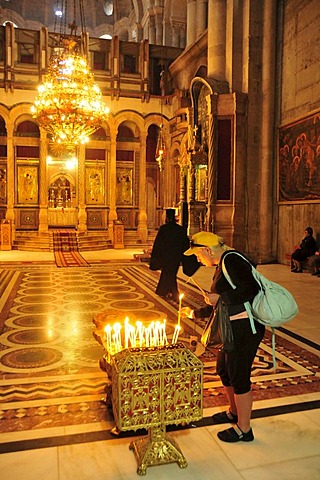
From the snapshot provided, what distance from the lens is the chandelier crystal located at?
12.0 metres

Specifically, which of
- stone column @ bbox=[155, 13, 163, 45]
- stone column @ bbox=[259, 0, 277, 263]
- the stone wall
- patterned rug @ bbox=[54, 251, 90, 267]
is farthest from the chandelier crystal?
stone column @ bbox=[155, 13, 163, 45]

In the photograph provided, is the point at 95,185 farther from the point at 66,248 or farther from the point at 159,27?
the point at 159,27

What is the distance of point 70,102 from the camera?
11.9 meters

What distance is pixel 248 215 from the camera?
13.5 metres

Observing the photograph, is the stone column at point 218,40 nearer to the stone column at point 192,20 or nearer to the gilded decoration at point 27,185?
the stone column at point 192,20

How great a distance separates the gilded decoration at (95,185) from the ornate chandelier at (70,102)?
783 centimetres

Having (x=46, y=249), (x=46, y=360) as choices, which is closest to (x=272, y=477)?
(x=46, y=360)

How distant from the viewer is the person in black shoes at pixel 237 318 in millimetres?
2691

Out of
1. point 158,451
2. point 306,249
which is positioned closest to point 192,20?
point 306,249

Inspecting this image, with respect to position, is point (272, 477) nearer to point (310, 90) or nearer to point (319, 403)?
point (319, 403)

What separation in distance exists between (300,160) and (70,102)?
6415 millimetres

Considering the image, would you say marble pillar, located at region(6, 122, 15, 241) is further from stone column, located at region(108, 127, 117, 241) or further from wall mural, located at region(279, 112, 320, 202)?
wall mural, located at region(279, 112, 320, 202)

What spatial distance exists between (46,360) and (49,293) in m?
3.85

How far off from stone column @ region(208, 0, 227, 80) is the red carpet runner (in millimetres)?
7402
